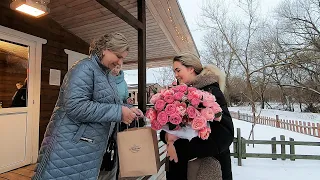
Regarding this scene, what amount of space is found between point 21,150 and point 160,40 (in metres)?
3.49

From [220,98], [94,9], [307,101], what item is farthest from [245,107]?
[220,98]

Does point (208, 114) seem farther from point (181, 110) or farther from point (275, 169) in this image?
point (275, 169)

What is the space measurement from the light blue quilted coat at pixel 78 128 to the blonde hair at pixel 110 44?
0.10 m

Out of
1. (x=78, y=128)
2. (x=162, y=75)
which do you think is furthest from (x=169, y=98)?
(x=162, y=75)

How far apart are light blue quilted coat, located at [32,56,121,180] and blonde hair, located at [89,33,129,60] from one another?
0.32 ft

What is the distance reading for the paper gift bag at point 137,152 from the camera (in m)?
1.12

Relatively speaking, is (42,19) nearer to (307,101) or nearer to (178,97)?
(178,97)

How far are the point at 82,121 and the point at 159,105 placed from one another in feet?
1.39

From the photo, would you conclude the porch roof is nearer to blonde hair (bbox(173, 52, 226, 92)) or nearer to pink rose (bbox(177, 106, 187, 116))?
blonde hair (bbox(173, 52, 226, 92))

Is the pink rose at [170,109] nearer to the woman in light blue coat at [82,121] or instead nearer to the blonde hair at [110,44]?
the woman in light blue coat at [82,121]

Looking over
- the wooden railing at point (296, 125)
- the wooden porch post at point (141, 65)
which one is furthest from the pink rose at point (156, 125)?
the wooden railing at point (296, 125)

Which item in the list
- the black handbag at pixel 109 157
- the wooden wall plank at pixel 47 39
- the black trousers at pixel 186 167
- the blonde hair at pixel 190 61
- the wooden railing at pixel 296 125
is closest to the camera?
the black trousers at pixel 186 167

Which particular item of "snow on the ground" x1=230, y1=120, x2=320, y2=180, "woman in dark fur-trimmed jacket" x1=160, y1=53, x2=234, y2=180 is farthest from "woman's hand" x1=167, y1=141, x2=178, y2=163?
"snow on the ground" x1=230, y1=120, x2=320, y2=180

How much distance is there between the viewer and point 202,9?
428 inches
